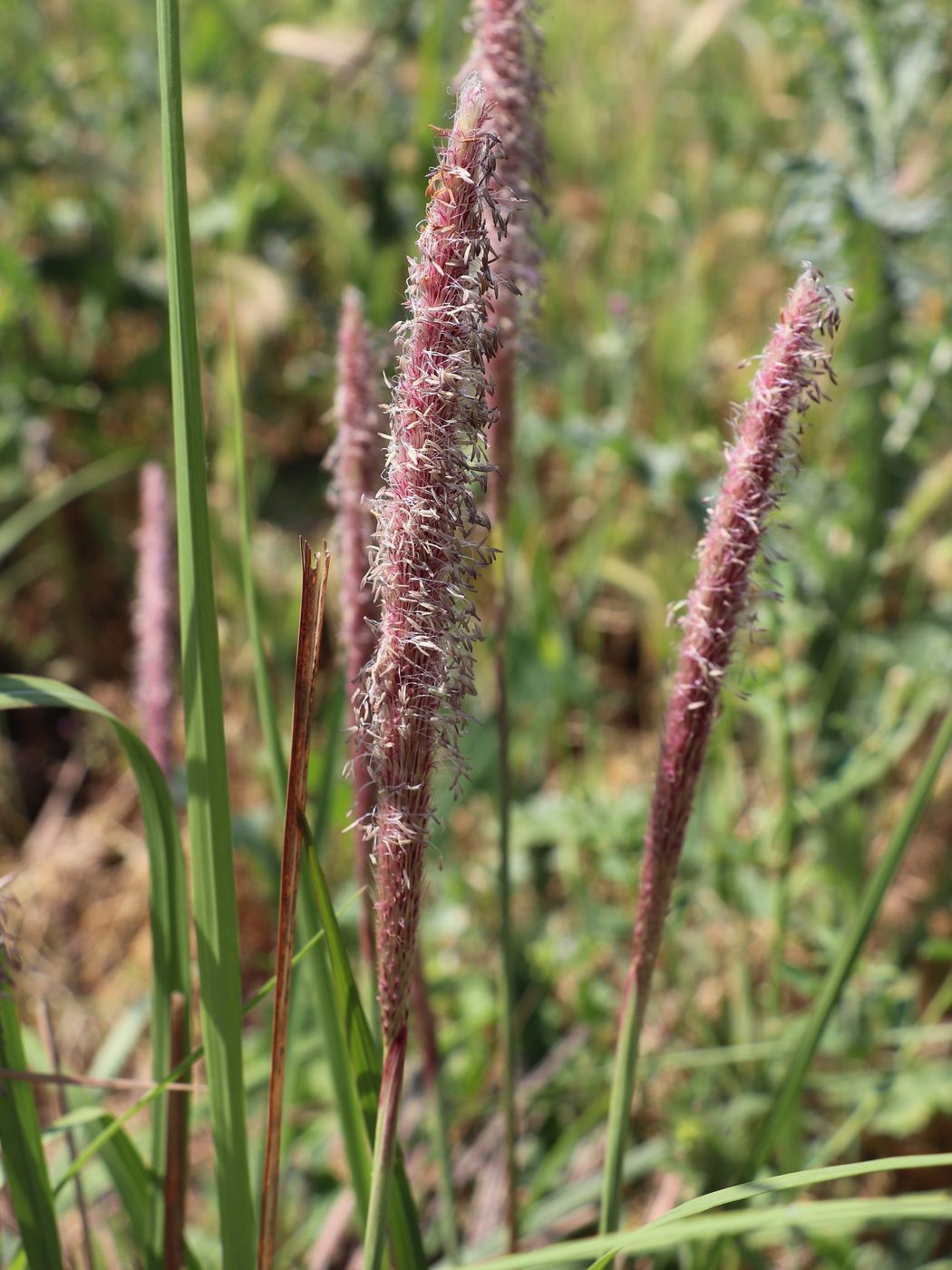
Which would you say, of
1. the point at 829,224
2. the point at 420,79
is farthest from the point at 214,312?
the point at 829,224

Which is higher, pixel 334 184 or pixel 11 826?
pixel 334 184

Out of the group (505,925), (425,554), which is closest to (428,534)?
(425,554)

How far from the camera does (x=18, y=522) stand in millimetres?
2014

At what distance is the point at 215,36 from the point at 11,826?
1.99 m

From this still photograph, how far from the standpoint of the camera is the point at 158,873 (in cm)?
78

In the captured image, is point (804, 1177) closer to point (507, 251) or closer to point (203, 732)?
point (203, 732)

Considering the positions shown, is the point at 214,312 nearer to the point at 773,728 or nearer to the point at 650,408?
the point at 650,408

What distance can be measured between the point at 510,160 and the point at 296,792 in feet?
1.47

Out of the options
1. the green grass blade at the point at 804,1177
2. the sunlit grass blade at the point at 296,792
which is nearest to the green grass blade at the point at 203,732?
the sunlit grass blade at the point at 296,792

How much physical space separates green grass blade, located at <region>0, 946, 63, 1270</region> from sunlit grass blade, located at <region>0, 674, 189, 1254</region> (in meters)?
0.12

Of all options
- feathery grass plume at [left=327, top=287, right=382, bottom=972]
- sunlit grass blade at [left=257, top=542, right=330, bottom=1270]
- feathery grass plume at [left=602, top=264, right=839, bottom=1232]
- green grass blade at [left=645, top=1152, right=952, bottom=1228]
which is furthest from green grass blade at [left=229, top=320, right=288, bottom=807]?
green grass blade at [left=645, top=1152, right=952, bottom=1228]

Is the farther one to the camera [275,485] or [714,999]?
Result: [275,485]

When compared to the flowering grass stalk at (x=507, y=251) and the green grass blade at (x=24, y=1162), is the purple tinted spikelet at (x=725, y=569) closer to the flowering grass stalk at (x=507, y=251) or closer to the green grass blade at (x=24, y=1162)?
the flowering grass stalk at (x=507, y=251)

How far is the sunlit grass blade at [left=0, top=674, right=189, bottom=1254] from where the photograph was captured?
0.71 metres
